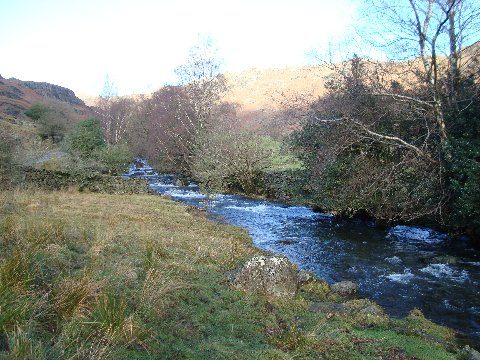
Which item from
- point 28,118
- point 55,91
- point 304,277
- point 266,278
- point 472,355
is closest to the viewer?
point 472,355

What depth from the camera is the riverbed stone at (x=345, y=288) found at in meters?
8.45

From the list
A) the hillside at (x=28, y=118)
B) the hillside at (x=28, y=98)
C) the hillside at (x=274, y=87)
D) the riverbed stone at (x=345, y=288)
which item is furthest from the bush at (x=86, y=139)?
the riverbed stone at (x=345, y=288)

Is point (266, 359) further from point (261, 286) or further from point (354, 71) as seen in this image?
point (354, 71)

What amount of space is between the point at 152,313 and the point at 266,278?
2735mm

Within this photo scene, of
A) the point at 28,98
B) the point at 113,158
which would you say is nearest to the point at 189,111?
the point at 113,158

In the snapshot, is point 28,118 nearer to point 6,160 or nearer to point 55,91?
point 6,160

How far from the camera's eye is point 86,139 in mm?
32750

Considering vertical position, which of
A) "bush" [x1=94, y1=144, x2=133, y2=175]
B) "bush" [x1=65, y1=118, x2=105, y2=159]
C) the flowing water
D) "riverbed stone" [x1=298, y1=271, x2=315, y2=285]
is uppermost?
"bush" [x1=65, y1=118, x2=105, y2=159]

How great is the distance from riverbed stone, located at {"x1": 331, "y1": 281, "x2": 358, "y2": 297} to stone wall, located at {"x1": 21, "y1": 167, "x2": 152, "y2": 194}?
14.9 metres

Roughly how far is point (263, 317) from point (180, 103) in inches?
1252

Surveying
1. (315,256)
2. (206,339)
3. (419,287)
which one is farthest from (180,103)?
(206,339)

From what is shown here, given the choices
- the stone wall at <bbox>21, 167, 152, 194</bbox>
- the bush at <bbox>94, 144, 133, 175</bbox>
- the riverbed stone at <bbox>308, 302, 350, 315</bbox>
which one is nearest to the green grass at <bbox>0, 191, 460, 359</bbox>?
the riverbed stone at <bbox>308, 302, 350, 315</bbox>

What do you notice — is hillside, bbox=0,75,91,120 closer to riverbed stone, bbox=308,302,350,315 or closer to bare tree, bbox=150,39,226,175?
bare tree, bbox=150,39,226,175

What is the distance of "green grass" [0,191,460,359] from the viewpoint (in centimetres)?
423
